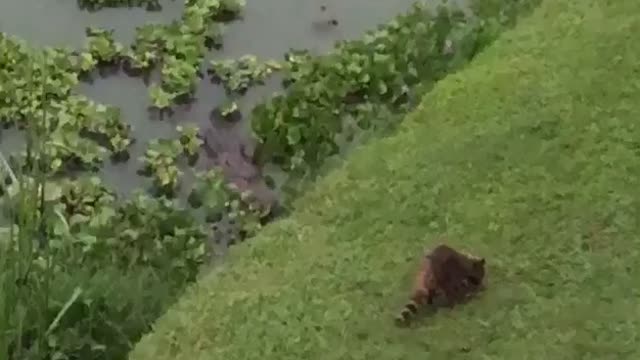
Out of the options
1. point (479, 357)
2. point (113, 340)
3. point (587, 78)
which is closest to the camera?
point (479, 357)

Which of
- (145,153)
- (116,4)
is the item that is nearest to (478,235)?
(145,153)

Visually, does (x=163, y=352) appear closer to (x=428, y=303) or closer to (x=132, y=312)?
(x=132, y=312)

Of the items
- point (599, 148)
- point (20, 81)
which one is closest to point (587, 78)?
point (599, 148)

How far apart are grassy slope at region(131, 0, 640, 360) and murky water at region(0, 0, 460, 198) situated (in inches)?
26.3

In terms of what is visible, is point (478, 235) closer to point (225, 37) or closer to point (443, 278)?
point (443, 278)

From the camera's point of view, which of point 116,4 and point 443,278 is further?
point 116,4

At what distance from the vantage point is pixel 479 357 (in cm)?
279

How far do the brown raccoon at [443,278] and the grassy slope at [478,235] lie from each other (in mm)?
40

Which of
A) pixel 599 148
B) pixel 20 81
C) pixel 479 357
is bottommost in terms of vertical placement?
pixel 479 357

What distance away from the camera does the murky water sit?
4062 mm

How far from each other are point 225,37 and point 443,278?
1.74 m

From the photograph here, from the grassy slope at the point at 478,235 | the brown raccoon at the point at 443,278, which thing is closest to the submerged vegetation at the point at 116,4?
the grassy slope at the point at 478,235

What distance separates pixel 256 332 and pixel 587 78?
1333mm

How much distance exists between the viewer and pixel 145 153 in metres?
3.91
